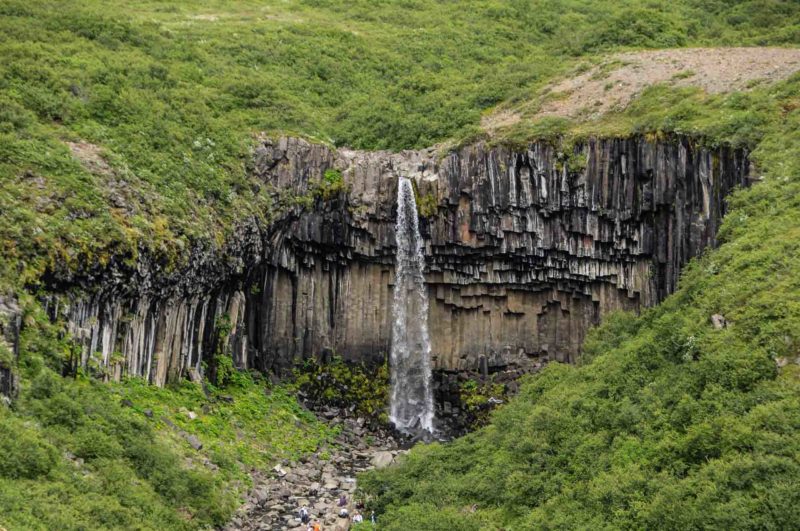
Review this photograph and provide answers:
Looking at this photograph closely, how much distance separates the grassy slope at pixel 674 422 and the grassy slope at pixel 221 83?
1292 centimetres

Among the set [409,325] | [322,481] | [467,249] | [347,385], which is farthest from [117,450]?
[467,249]

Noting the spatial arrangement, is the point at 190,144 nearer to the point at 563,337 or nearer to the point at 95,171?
the point at 95,171

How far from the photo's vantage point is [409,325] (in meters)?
45.8

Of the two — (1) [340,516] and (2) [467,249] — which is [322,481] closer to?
(1) [340,516]

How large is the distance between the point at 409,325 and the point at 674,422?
2086 cm

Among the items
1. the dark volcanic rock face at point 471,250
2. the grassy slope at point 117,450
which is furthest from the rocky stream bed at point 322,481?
the dark volcanic rock face at point 471,250

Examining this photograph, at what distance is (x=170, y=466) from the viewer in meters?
29.1

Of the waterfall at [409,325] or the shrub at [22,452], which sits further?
the waterfall at [409,325]

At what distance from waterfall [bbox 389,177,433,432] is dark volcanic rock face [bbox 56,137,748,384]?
0.44 m

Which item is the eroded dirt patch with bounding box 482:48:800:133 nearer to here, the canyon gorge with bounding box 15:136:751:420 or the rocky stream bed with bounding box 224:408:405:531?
the canyon gorge with bounding box 15:136:751:420

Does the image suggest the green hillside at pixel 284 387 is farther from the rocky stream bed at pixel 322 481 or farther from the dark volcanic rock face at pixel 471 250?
the dark volcanic rock face at pixel 471 250

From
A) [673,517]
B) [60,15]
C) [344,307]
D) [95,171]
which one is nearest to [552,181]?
[344,307]

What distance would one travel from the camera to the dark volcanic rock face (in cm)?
4034

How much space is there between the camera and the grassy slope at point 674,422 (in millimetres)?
23234
